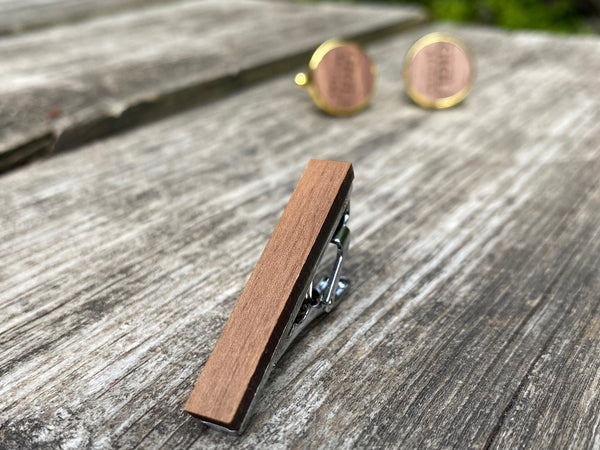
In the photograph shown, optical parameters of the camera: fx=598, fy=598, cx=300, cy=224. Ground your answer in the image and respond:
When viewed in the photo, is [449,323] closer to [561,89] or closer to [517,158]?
[517,158]

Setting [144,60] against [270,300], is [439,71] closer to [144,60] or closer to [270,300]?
A: [144,60]

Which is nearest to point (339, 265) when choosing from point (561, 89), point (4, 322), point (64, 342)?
point (64, 342)

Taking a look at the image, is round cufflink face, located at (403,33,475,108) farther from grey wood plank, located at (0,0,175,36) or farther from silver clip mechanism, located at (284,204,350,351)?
grey wood plank, located at (0,0,175,36)

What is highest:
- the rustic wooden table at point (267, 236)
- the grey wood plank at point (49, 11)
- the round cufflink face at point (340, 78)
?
the grey wood plank at point (49, 11)

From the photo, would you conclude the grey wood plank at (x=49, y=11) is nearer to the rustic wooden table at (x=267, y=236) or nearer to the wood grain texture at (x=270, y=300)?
the rustic wooden table at (x=267, y=236)

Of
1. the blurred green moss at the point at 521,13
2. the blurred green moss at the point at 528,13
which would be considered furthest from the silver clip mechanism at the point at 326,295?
the blurred green moss at the point at 521,13

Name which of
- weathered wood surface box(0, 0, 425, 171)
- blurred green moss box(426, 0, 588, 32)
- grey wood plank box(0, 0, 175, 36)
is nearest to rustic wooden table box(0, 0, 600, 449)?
weathered wood surface box(0, 0, 425, 171)
